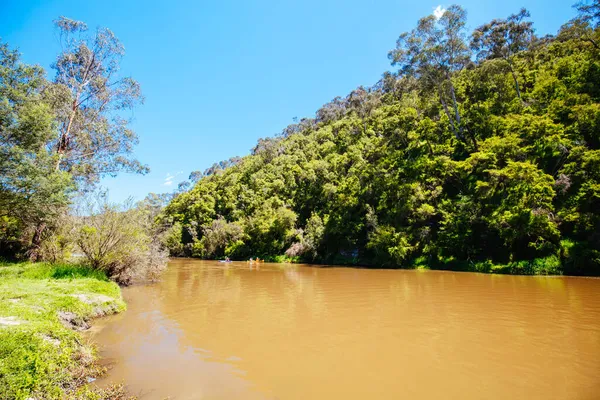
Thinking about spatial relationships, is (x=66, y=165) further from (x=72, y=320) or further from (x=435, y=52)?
(x=435, y=52)

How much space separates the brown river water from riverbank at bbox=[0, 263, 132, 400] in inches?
20.5

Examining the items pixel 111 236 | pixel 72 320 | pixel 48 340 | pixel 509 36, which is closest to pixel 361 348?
pixel 48 340

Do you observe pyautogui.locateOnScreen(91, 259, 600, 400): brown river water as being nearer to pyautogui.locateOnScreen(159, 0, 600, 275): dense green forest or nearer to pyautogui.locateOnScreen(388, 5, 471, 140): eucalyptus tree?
pyautogui.locateOnScreen(159, 0, 600, 275): dense green forest

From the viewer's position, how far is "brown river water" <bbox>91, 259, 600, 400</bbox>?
4684 millimetres

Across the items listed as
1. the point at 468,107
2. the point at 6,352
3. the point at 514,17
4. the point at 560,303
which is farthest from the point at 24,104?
the point at 514,17

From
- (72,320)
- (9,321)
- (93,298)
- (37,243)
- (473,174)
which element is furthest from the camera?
(473,174)

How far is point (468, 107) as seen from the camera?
34.3 metres

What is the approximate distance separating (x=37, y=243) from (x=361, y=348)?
56.1 feet

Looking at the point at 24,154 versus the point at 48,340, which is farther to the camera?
the point at 24,154

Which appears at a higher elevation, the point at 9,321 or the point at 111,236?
the point at 111,236

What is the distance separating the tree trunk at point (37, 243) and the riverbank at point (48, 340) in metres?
5.63

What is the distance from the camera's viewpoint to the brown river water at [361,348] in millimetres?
4684

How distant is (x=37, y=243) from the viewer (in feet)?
49.8

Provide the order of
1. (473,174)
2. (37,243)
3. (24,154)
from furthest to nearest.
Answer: (473,174) → (37,243) → (24,154)
